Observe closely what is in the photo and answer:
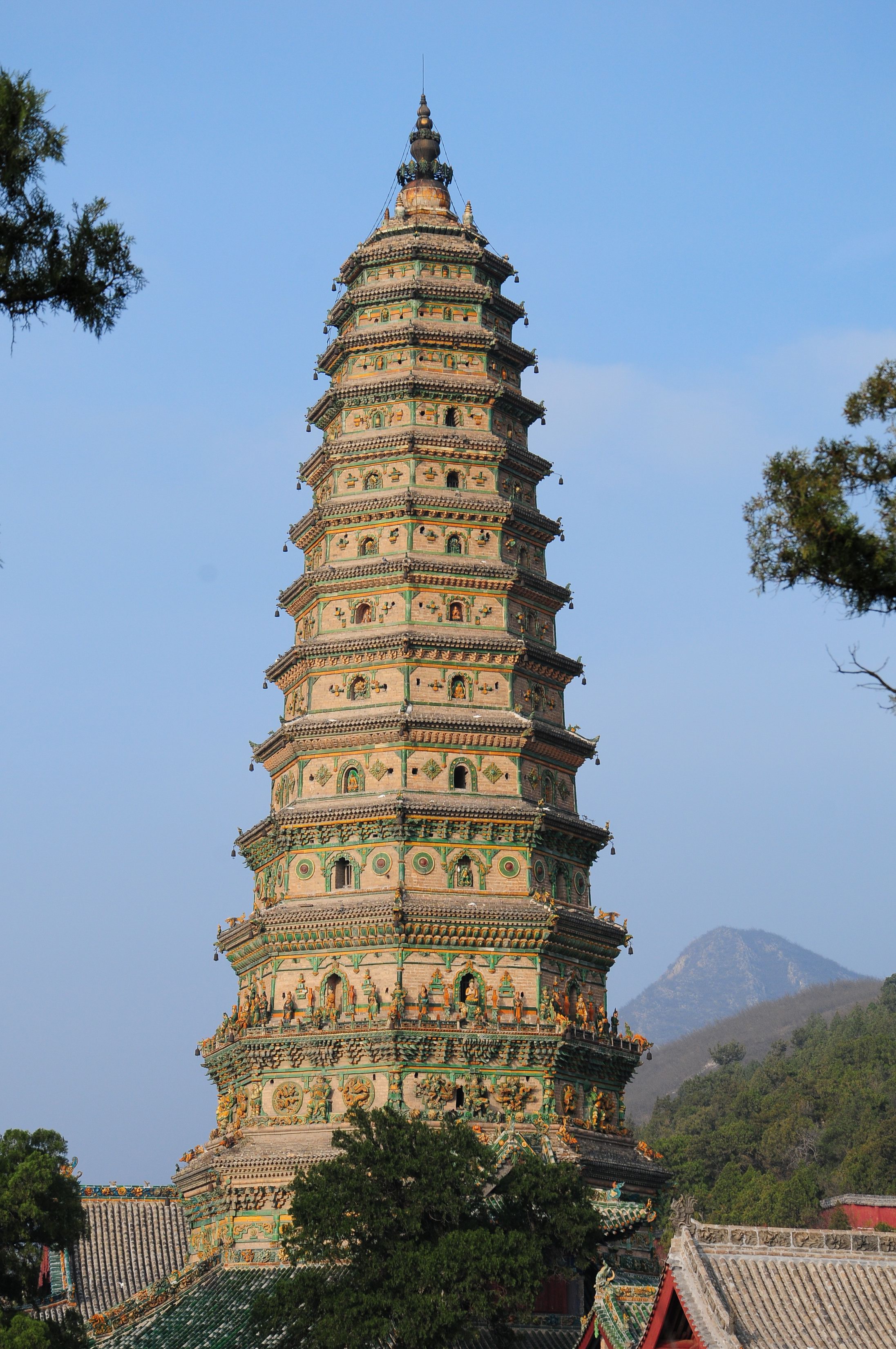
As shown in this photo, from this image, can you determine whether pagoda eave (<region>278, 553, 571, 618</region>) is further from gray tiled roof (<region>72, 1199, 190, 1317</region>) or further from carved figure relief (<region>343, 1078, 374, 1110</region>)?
gray tiled roof (<region>72, 1199, 190, 1317</region>)

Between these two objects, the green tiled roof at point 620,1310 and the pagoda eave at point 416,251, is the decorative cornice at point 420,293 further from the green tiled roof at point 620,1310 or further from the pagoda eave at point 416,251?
the green tiled roof at point 620,1310

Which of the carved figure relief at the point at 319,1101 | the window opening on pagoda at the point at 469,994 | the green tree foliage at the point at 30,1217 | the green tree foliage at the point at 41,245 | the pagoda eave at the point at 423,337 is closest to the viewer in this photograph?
the green tree foliage at the point at 41,245

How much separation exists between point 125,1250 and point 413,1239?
2072cm

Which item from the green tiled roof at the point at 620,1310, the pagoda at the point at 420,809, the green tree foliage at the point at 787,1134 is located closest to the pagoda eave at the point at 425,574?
the pagoda at the point at 420,809

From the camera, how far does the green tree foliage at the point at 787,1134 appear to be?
286ft

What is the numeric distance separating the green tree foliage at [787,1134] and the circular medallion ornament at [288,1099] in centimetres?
4617

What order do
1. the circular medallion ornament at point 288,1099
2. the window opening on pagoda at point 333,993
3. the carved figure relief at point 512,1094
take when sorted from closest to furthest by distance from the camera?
1. the carved figure relief at point 512,1094
2. the circular medallion ornament at point 288,1099
3. the window opening on pagoda at point 333,993

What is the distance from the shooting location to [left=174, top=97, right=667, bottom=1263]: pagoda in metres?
39.5

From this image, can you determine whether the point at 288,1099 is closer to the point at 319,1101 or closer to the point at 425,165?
the point at 319,1101

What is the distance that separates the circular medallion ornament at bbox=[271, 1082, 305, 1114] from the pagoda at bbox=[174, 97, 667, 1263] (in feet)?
0.16

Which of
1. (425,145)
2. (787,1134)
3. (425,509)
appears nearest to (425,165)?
(425,145)

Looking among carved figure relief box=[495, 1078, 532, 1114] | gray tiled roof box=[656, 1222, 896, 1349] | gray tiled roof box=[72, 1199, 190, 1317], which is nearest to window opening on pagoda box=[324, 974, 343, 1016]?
carved figure relief box=[495, 1078, 532, 1114]

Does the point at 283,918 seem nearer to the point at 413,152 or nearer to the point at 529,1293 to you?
the point at 529,1293

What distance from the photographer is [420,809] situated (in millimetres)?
41844
